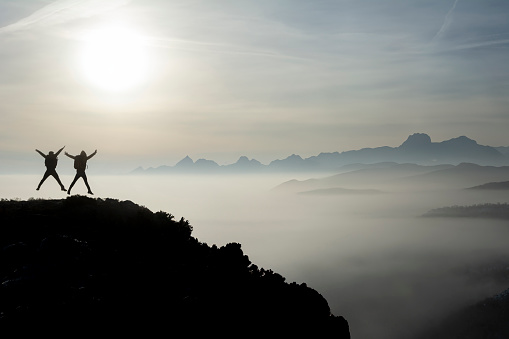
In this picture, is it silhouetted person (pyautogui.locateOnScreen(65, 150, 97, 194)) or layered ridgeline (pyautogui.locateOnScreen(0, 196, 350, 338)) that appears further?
silhouetted person (pyautogui.locateOnScreen(65, 150, 97, 194))

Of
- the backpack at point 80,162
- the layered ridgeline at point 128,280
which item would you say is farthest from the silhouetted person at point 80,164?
the layered ridgeline at point 128,280

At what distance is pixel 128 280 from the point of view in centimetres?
2123

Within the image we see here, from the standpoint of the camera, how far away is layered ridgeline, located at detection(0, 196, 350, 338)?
17859mm

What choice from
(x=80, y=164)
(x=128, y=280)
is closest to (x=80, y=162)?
(x=80, y=164)

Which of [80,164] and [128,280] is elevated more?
[80,164]

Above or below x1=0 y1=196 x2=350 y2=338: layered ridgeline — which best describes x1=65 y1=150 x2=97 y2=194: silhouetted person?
above

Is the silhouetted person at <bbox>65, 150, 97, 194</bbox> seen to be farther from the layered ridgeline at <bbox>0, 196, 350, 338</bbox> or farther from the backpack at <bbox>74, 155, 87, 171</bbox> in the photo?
the layered ridgeline at <bbox>0, 196, 350, 338</bbox>

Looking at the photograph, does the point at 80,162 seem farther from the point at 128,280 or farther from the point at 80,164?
the point at 128,280

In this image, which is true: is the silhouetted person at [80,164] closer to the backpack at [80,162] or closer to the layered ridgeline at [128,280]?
the backpack at [80,162]

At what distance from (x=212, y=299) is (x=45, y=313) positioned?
832 centimetres

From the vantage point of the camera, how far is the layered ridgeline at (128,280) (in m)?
17.9

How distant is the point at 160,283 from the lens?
2212cm

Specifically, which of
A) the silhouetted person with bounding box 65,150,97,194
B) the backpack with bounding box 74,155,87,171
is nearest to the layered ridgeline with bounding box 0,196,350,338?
the silhouetted person with bounding box 65,150,97,194

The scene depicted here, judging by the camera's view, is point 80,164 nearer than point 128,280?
No
